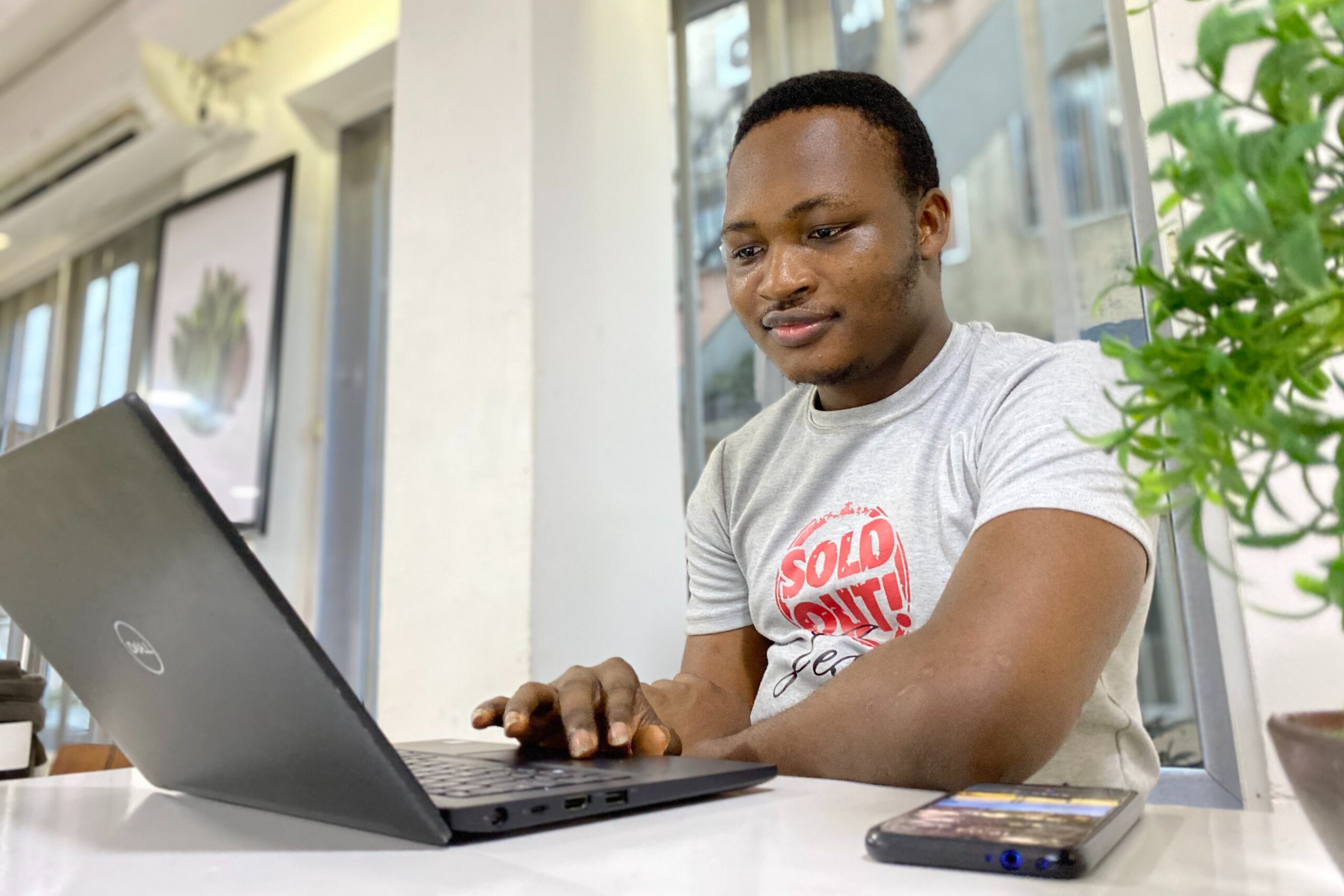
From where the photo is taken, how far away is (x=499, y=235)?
164 centimetres

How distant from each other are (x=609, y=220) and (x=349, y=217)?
128 cm

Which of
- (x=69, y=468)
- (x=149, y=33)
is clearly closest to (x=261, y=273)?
(x=149, y=33)

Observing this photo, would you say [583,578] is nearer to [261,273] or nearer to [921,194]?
[921,194]

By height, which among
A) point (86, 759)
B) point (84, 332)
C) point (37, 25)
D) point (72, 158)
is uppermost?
point (37, 25)

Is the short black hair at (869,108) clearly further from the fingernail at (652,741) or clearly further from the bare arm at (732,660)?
the fingernail at (652,741)

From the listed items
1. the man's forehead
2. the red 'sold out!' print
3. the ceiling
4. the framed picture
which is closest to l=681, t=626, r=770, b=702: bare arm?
the red 'sold out!' print

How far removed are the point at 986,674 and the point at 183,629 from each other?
480 mm

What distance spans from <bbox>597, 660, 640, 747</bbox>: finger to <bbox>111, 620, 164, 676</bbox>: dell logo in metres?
0.29

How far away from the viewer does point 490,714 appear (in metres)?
0.74

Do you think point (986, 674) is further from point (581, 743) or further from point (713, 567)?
point (713, 567)

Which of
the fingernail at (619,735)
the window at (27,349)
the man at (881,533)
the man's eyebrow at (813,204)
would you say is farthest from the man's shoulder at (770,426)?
the window at (27,349)

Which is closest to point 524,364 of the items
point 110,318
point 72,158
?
point 72,158

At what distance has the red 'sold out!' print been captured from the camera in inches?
35.6

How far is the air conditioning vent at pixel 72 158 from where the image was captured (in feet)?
9.23
